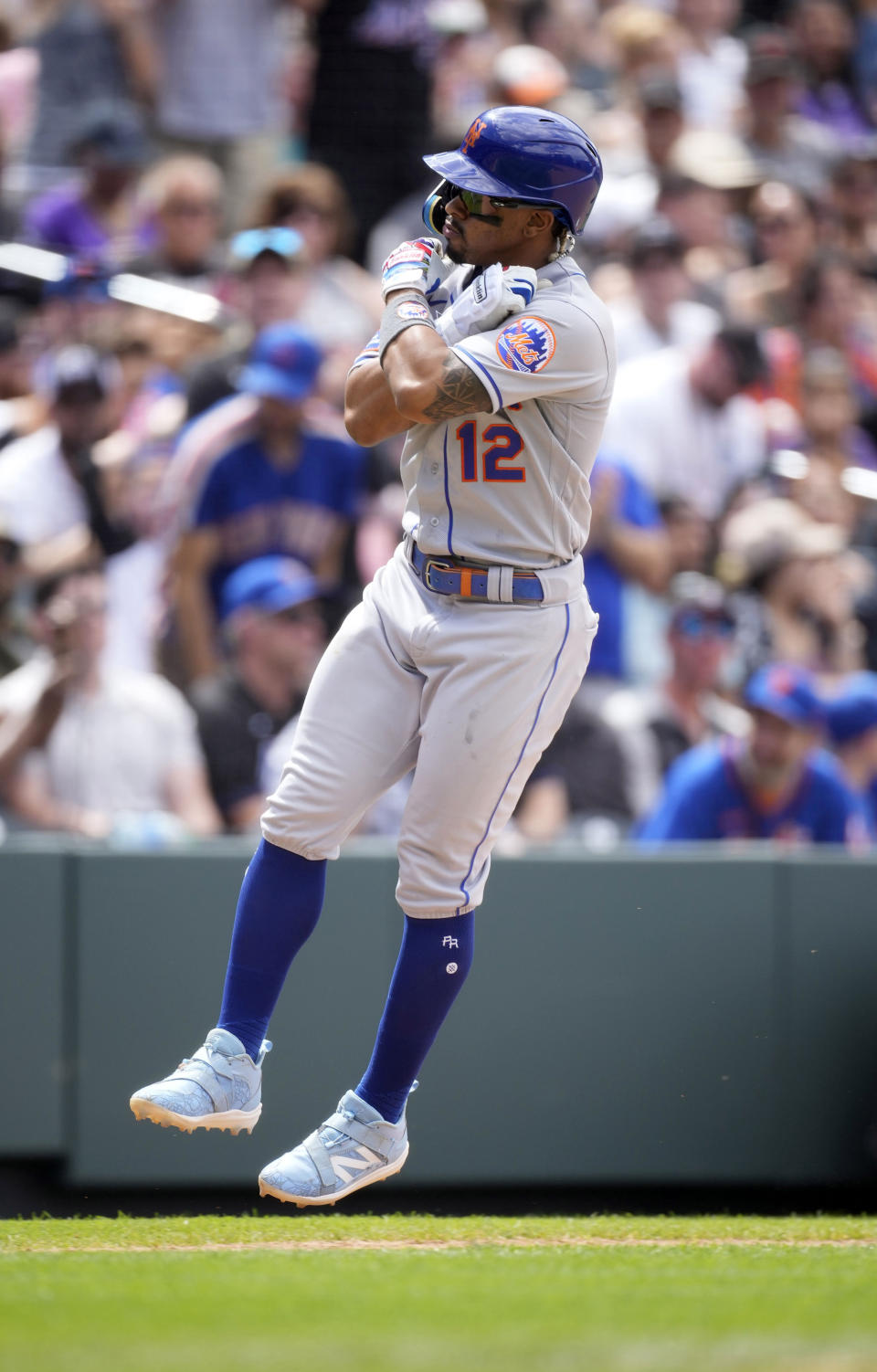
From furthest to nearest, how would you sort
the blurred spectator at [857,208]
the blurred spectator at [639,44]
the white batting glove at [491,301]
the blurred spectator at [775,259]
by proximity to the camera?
the blurred spectator at [639,44]
the blurred spectator at [857,208]
the blurred spectator at [775,259]
the white batting glove at [491,301]

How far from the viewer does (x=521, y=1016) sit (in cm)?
595

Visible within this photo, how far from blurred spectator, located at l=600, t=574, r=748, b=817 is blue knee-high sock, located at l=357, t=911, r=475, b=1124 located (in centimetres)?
224

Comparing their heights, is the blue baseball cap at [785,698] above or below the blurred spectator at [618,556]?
below

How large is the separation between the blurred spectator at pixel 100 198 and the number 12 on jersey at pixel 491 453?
4.02m

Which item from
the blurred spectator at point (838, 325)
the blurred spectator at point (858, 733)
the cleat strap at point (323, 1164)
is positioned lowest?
the blurred spectator at point (858, 733)

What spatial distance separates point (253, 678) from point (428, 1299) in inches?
113

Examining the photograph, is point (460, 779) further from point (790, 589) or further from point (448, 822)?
point (790, 589)

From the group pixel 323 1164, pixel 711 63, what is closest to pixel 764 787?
pixel 323 1164

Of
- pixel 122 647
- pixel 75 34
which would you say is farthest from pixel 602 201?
pixel 122 647

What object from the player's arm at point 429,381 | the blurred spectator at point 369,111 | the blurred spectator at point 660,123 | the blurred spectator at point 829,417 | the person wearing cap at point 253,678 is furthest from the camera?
the blurred spectator at point 660,123

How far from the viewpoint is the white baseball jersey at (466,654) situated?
3.91m

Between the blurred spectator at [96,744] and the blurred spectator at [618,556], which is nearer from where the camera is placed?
the blurred spectator at [96,744]

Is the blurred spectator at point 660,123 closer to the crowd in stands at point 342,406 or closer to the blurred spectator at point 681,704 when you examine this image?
the crowd in stands at point 342,406

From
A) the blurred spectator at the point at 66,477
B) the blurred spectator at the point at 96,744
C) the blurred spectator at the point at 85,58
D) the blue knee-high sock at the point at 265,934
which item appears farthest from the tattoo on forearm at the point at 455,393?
the blurred spectator at the point at 85,58
